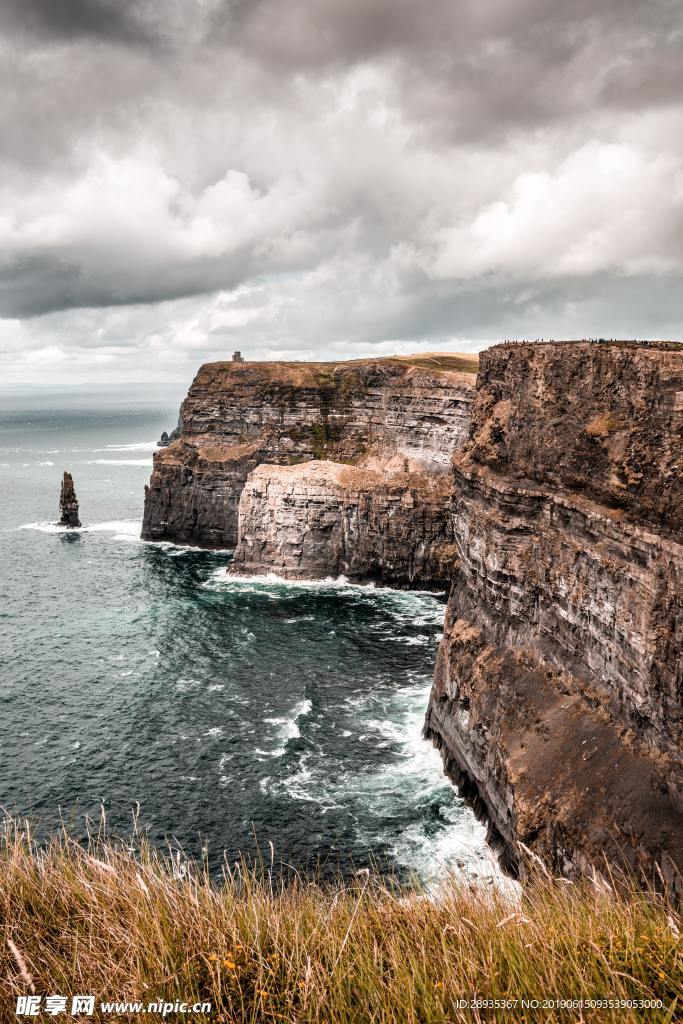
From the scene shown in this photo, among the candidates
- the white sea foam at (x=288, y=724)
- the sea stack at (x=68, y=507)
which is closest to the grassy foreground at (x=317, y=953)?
the white sea foam at (x=288, y=724)

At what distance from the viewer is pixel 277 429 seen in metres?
111

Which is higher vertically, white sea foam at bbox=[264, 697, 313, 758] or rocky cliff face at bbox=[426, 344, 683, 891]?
rocky cliff face at bbox=[426, 344, 683, 891]

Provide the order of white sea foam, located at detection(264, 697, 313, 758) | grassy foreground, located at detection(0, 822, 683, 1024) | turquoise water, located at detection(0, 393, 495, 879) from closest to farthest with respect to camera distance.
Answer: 1. grassy foreground, located at detection(0, 822, 683, 1024)
2. turquoise water, located at detection(0, 393, 495, 879)
3. white sea foam, located at detection(264, 697, 313, 758)

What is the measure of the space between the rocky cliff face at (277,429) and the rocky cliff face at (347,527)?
11.5 m

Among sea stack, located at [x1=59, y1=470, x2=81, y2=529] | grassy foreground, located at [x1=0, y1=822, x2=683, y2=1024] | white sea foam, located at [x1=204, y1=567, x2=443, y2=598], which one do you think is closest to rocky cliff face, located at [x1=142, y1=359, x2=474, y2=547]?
sea stack, located at [x1=59, y1=470, x2=81, y2=529]

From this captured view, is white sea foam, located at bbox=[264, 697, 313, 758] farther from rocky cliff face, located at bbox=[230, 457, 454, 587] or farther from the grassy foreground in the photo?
rocky cliff face, located at bbox=[230, 457, 454, 587]

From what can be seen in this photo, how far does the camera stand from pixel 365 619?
2862 inches

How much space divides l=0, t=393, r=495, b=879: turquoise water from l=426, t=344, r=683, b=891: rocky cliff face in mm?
4635

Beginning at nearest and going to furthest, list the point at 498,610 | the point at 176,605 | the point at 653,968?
the point at 653,968
the point at 498,610
the point at 176,605

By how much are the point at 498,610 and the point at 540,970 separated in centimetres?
3009

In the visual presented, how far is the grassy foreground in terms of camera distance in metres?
8.77

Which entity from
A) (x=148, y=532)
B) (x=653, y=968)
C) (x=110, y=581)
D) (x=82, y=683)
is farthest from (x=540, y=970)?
(x=148, y=532)

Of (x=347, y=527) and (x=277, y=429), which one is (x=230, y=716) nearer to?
(x=347, y=527)

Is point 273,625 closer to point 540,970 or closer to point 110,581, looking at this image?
point 110,581
